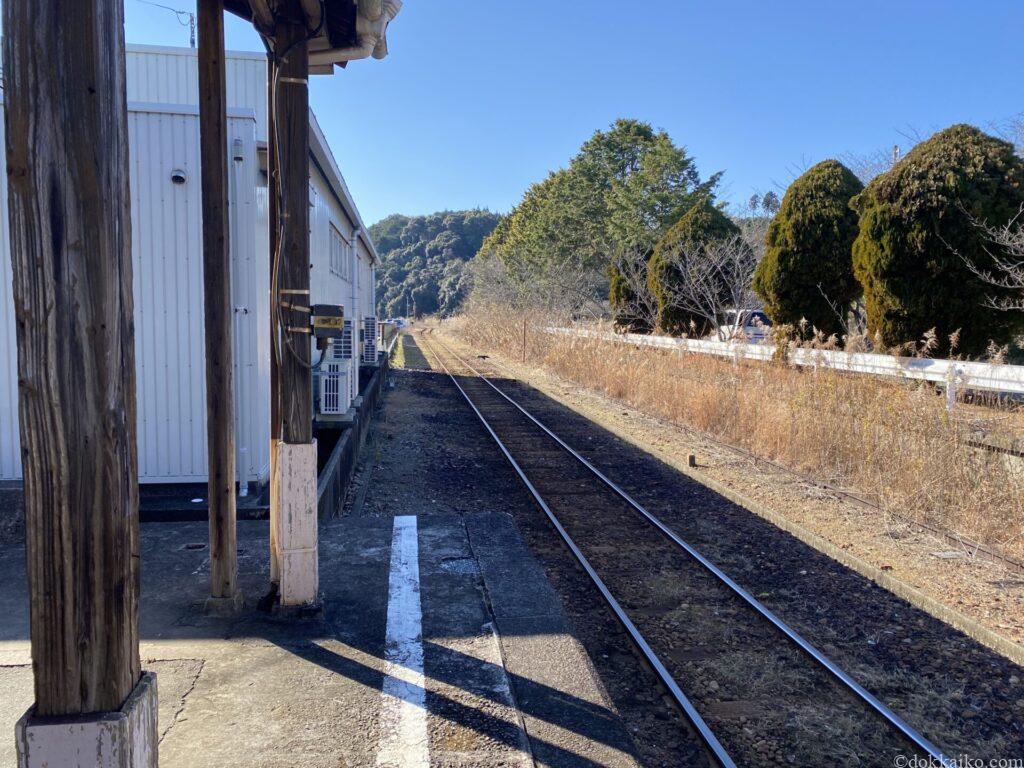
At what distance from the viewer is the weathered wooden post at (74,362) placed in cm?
162

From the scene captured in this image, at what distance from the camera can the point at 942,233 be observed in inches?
367

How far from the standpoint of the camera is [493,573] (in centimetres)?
456

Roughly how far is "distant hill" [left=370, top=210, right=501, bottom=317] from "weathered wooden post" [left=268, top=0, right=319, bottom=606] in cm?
8169

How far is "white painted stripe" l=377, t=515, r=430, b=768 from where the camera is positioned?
2687mm

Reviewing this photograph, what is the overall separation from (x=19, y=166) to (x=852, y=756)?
147 inches

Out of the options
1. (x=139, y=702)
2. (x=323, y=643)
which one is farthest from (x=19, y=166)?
(x=323, y=643)

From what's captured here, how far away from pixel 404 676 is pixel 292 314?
183 cm

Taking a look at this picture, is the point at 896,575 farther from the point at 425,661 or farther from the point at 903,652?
the point at 425,661

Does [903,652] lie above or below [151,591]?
below

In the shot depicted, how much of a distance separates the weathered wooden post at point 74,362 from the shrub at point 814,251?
12.9m

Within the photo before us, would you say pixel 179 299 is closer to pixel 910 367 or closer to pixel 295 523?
pixel 295 523

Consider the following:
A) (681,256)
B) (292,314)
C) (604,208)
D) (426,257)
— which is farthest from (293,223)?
(426,257)

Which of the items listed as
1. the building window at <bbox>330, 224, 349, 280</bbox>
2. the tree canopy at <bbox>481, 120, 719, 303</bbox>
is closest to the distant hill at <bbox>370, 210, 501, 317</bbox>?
the tree canopy at <bbox>481, 120, 719, 303</bbox>

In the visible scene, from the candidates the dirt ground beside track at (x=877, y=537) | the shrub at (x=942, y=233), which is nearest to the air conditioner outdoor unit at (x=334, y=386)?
the dirt ground beside track at (x=877, y=537)
